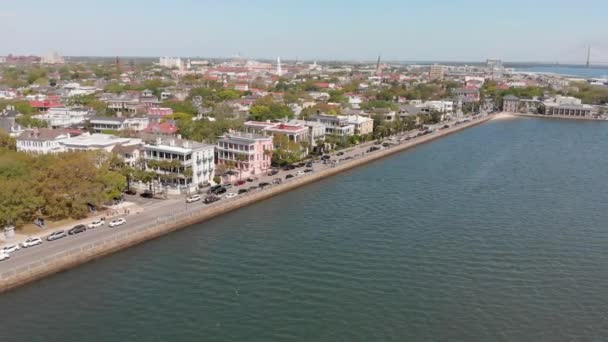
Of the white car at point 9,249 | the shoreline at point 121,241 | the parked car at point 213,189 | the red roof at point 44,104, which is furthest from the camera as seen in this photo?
the red roof at point 44,104

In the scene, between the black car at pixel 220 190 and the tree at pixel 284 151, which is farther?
the tree at pixel 284 151

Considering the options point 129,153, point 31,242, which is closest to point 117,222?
point 31,242

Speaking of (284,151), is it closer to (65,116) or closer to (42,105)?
(65,116)

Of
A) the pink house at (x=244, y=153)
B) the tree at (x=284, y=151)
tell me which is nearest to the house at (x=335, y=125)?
the tree at (x=284, y=151)

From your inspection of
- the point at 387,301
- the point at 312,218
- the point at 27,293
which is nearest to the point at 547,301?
the point at 387,301

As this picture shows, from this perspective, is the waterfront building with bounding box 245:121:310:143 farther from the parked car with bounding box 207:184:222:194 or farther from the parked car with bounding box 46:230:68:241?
the parked car with bounding box 46:230:68:241

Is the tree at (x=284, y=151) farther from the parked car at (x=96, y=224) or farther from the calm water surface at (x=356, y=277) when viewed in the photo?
the parked car at (x=96, y=224)

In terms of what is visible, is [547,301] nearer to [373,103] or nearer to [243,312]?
[243,312]
